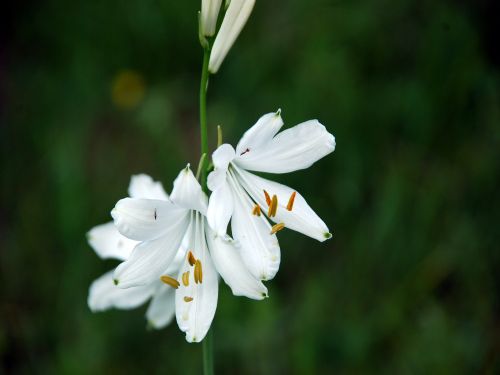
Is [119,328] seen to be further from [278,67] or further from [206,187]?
[278,67]

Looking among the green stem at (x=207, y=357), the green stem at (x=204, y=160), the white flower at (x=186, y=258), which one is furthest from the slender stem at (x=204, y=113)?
the green stem at (x=207, y=357)

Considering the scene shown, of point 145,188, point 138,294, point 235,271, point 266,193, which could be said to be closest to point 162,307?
point 138,294

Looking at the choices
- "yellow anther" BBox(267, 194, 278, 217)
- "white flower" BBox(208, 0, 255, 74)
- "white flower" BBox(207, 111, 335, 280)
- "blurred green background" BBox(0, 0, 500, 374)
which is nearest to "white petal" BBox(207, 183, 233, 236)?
"white flower" BBox(207, 111, 335, 280)

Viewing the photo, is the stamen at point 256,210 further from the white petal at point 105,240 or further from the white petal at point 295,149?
the white petal at point 105,240

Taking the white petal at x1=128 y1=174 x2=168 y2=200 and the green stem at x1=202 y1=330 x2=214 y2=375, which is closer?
the green stem at x1=202 y1=330 x2=214 y2=375

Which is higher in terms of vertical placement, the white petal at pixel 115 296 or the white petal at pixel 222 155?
the white petal at pixel 222 155

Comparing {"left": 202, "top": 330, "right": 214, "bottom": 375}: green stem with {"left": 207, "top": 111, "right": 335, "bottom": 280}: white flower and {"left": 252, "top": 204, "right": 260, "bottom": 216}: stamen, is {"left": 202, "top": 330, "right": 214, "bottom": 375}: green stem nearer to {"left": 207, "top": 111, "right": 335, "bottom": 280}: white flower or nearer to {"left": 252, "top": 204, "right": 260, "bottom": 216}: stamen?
{"left": 207, "top": 111, "right": 335, "bottom": 280}: white flower
